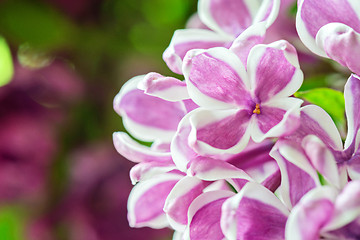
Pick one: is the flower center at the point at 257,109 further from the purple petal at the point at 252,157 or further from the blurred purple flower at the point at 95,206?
the blurred purple flower at the point at 95,206

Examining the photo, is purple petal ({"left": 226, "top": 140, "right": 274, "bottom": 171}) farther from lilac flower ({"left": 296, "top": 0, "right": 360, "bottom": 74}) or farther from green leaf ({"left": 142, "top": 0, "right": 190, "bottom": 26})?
green leaf ({"left": 142, "top": 0, "right": 190, "bottom": 26})

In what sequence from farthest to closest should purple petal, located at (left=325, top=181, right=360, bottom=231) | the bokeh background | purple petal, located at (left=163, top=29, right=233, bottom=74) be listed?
the bokeh background
purple petal, located at (left=163, top=29, right=233, bottom=74)
purple petal, located at (left=325, top=181, right=360, bottom=231)

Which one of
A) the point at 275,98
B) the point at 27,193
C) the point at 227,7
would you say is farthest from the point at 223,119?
the point at 27,193

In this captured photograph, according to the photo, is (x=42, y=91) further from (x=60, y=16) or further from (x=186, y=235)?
(x=186, y=235)

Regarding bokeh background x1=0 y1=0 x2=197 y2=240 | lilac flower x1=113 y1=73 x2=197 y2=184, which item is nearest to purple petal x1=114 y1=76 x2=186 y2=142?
lilac flower x1=113 y1=73 x2=197 y2=184

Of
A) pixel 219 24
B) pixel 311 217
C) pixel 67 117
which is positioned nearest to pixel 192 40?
pixel 219 24
